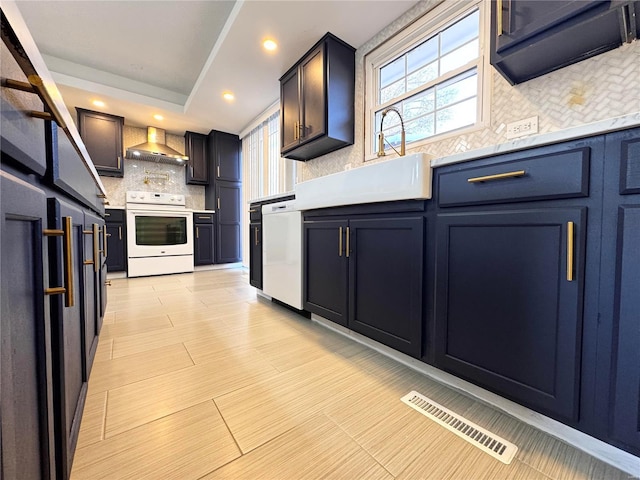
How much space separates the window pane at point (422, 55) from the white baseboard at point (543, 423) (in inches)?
77.5

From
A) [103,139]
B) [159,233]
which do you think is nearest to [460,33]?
[159,233]

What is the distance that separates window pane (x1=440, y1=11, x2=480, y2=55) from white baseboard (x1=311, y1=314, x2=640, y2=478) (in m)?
1.93

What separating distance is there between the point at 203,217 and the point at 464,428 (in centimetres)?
428

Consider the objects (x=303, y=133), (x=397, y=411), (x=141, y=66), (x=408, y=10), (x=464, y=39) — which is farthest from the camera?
(x=141, y=66)

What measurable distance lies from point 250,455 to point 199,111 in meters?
4.05

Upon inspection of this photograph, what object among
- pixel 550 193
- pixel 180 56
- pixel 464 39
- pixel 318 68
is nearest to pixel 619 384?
pixel 550 193

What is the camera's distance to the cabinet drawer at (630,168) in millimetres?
654

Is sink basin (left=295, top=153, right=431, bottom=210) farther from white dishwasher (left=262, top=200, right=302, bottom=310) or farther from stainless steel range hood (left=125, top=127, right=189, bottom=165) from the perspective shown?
stainless steel range hood (left=125, top=127, right=189, bottom=165)

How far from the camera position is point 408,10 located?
1.87m

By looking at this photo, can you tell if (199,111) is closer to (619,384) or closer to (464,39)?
(464,39)

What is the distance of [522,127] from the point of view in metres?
1.36

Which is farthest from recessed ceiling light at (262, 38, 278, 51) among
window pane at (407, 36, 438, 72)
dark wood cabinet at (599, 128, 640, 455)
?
dark wood cabinet at (599, 128, 640, 455)

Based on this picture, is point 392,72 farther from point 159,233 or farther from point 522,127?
point 159,233

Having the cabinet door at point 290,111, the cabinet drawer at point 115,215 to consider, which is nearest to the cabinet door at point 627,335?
the cabinet door at point 290,111
